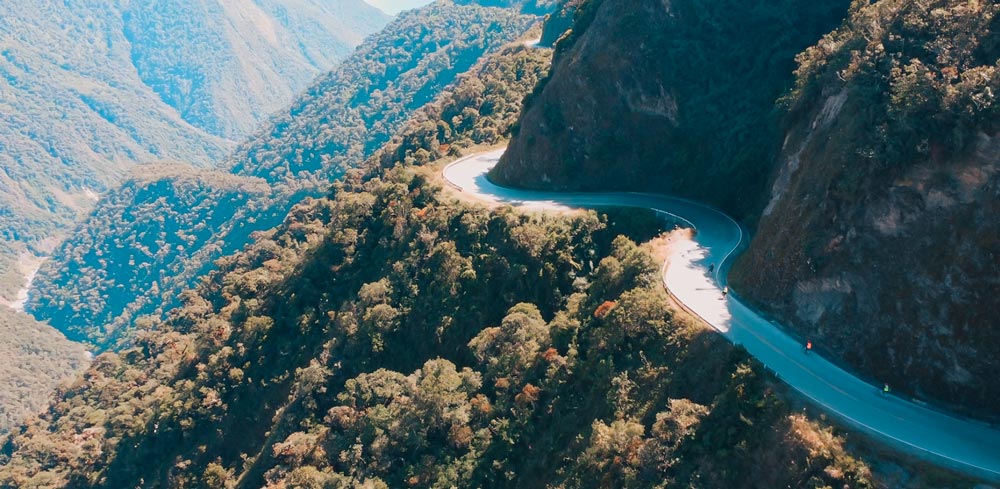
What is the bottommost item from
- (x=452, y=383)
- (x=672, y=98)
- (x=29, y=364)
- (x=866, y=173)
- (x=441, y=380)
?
(x=29, y=364)

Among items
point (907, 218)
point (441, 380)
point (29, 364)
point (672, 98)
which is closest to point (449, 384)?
point (441, 380)

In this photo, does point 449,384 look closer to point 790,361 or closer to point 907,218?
point 790,361

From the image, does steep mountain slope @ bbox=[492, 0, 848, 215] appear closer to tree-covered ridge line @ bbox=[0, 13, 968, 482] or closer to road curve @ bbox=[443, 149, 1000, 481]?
road curve @ bbox=[443, 149, 1000, 481]

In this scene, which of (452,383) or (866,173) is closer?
(866,173)

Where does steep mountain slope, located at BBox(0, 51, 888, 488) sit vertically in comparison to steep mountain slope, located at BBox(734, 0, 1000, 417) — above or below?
below

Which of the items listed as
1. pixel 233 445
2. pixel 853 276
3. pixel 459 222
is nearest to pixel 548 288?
pixel 459 222

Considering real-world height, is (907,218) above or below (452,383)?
above

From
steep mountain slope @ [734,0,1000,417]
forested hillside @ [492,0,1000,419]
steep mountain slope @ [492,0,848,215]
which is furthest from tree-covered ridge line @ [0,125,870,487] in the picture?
steep mountain slope @ [492,0,848,215]
